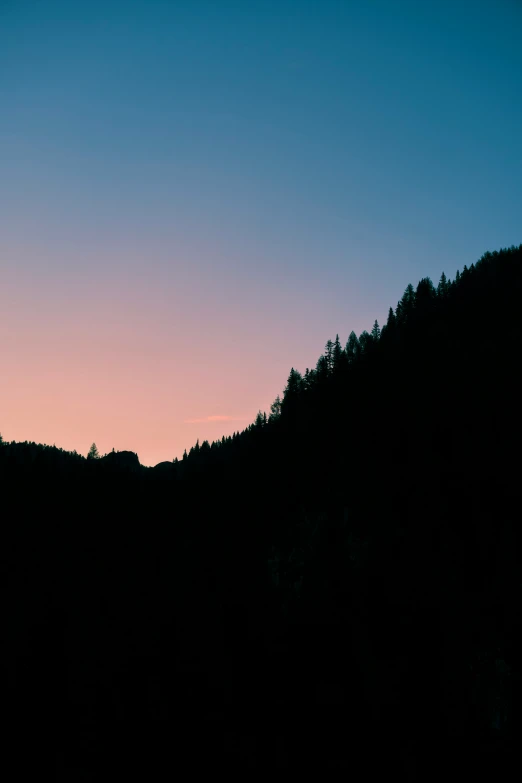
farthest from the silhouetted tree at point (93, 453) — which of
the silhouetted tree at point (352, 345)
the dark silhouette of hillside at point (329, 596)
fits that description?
the silhouetted tree at point (352, 345)

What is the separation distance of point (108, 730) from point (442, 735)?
43.8 meters

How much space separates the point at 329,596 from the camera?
191 feet

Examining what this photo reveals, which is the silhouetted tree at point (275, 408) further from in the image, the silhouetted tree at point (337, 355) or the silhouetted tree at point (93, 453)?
the silhouetted tree at point (93, 453)

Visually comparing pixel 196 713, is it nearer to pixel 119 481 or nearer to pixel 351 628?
pixel 351 628

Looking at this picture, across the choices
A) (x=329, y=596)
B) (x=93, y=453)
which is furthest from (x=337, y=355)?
(x=93, y=453)

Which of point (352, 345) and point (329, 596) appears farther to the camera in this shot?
point (352, 345)

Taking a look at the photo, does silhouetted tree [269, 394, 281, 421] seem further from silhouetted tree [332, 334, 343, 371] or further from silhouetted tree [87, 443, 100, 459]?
silhouetted tree [87, 443, 100, 459]

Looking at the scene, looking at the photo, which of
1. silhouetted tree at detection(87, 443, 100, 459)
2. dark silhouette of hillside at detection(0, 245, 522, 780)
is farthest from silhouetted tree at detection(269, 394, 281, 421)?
silhouetted tree at detection(87, 443, 100, 459)

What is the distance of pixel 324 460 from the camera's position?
245 feet

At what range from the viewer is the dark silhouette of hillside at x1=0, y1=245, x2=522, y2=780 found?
148 ft

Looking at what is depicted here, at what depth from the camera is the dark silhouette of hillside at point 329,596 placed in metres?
45.2

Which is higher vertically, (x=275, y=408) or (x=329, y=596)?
(x=275, y=408)

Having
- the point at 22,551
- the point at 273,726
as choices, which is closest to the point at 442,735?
the point at 273,726

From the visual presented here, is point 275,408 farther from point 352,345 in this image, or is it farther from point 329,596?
point 329,596
